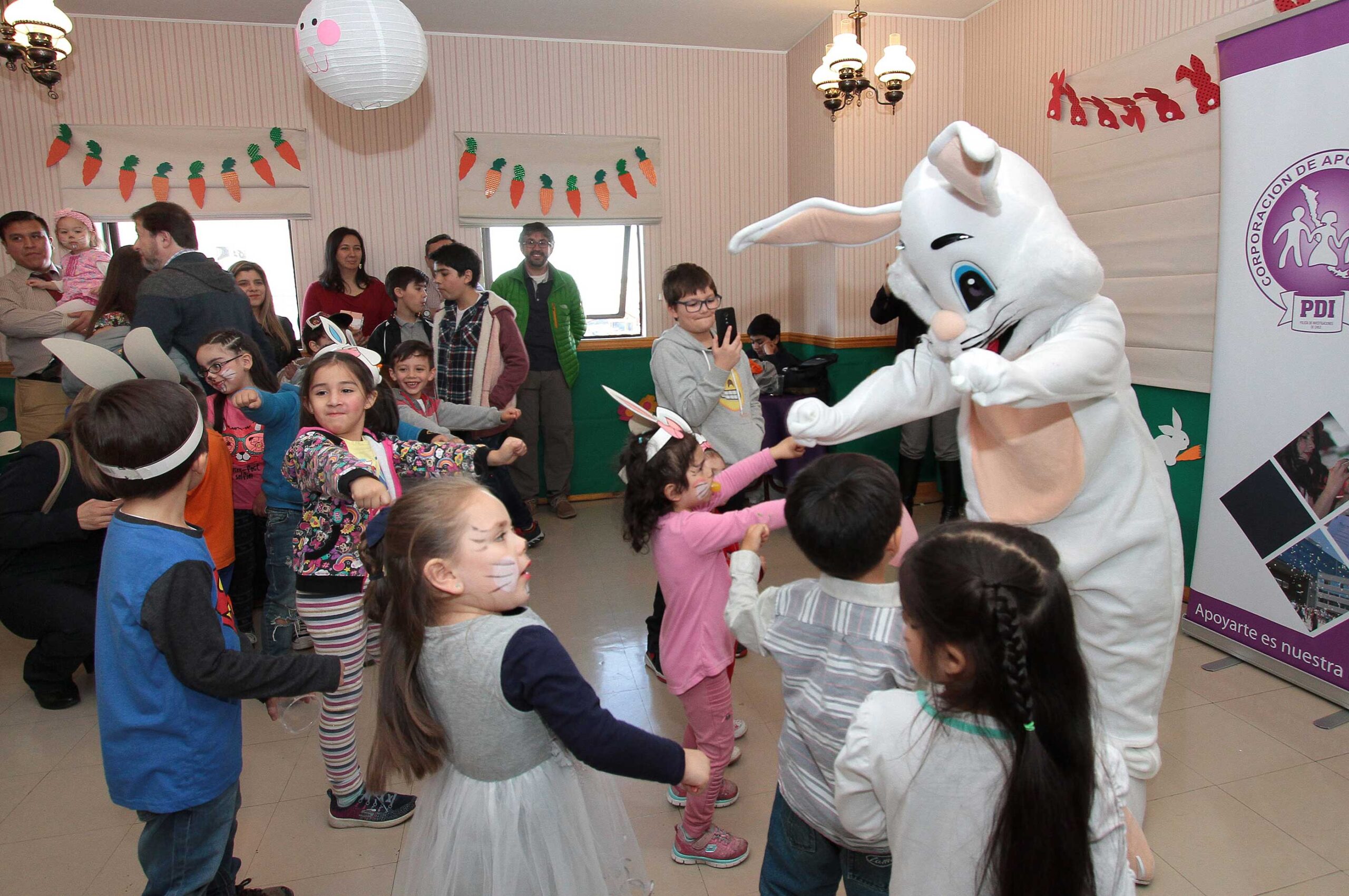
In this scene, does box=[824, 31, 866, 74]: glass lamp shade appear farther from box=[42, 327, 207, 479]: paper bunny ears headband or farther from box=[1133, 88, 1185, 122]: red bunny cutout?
box=[42, 327, 207, 479]: paper bunny ears headband

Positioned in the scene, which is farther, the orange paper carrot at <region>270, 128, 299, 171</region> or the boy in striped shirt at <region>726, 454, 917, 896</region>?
the orange paper carrot at <region>270, 128, 299, 171</region>

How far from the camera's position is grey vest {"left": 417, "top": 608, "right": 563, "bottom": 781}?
1.19 metres

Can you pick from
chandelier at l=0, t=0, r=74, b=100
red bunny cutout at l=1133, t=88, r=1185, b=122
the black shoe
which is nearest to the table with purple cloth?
red bunny cutout at l=1133, t=88, r=1185, b=122

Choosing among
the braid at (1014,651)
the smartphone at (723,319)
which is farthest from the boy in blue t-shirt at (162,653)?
the smartphone at (723,319)

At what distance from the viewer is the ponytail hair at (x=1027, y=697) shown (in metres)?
0.85

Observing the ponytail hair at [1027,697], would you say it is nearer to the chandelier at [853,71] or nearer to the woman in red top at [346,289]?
the chandelier at [853,71]

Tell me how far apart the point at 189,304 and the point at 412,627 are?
2.11 m

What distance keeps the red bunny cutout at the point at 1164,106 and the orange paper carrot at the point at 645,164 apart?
2.68m

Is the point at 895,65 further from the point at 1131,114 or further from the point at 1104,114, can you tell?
the point at 1131,114

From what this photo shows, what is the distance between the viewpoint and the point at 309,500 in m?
2.02

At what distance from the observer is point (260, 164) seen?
4660mm

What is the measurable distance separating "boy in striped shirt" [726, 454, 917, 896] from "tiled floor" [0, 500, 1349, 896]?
2.06 feet

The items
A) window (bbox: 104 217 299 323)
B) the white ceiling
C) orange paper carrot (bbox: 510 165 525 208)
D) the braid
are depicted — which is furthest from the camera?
orange paper carrot (bbox: 510 165 525 208)

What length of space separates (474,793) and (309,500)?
102 centimetres
